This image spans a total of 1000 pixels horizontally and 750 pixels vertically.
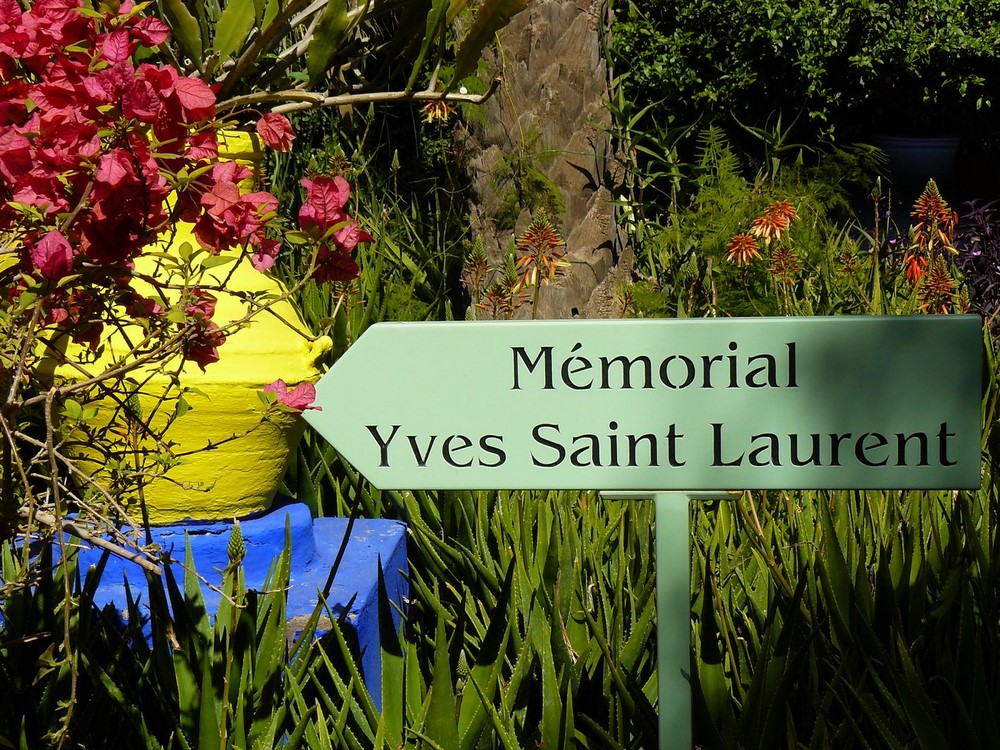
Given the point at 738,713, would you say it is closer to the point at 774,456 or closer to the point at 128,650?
the point at 774,456

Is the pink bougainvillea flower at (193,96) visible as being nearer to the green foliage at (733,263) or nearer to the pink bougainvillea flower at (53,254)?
the pink bougainvillea flower at (53,254)

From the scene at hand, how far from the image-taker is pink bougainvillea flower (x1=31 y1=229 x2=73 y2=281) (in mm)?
1085

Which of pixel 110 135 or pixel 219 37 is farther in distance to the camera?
pixel 219 37

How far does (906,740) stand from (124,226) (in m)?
1.15

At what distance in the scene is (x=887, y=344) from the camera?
1207mm

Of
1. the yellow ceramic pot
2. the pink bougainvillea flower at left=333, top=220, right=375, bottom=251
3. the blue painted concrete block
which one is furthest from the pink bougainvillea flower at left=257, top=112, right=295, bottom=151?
the blue painted concrete block

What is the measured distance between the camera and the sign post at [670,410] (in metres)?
1.21

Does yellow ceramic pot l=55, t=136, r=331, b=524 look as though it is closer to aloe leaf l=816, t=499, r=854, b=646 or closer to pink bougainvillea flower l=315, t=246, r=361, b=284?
pink bougainvillea flower l=315, t=246, r=361, b=284

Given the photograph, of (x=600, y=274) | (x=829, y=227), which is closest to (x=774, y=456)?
(x=600, y=274)

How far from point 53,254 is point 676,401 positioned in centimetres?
66

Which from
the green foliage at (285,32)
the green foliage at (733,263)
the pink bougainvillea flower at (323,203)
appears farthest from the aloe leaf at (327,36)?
the green foliage at (733,263)

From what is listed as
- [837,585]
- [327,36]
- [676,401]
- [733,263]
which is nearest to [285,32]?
[327,36]

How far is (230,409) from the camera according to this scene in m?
1.85

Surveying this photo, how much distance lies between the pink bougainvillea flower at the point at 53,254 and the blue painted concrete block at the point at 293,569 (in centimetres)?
81
